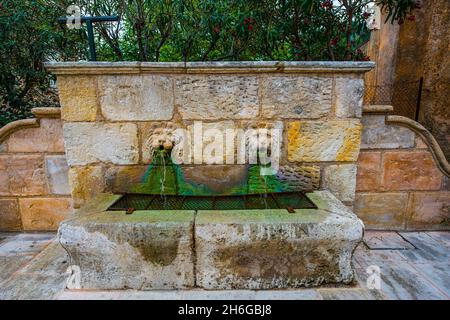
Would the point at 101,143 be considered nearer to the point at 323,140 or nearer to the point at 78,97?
the point at 78,97

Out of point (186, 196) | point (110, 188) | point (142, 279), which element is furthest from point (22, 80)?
point (142, 279)

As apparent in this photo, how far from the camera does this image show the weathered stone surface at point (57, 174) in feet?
7.01

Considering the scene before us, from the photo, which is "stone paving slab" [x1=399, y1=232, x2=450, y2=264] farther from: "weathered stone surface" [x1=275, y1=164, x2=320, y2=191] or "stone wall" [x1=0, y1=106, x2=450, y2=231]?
"weathered stone surface" [x1=275, y1=164, x2=320, y2=191]

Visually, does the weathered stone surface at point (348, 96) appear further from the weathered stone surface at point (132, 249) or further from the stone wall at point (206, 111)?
the weathered stone surface at point (132, 249)

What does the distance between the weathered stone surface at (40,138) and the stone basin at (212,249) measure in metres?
0.93

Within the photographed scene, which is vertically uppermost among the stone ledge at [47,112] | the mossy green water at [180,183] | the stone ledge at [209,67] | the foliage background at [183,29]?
the foliage background at [183,29]

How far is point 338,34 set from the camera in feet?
10.2

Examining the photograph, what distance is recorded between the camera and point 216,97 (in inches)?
75.1

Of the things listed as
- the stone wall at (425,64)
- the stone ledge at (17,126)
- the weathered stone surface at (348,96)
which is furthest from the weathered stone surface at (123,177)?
the stone wall at (425,64)

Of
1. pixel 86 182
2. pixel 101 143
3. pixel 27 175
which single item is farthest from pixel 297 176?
pixel 27 175

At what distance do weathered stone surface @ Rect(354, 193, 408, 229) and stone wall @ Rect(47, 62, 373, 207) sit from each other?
0.35 metres

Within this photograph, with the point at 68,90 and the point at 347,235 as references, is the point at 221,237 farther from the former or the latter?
the point at 68,90

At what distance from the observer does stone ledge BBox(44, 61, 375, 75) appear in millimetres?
1800

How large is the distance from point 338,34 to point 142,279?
131 inches
